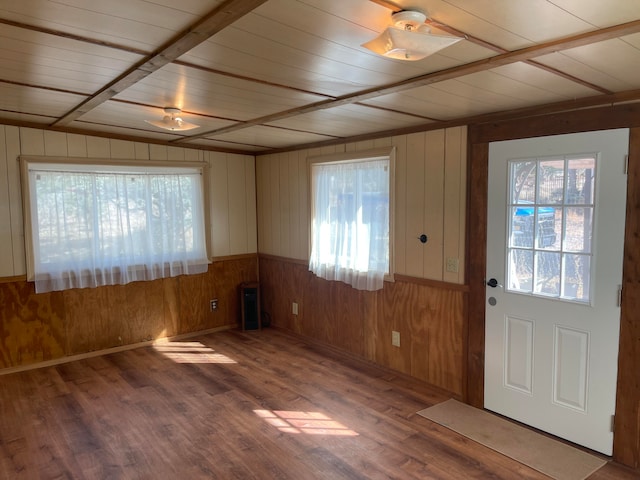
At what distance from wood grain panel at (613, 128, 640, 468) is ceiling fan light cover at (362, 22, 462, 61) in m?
1.64

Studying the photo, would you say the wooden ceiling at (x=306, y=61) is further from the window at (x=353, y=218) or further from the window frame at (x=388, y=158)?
the window at (x=353, y=218)

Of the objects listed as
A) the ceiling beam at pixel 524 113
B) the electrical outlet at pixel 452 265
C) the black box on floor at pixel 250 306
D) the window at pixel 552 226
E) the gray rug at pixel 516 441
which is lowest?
the gray rug at pixel 516 441

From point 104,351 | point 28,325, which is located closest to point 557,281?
point 104,351

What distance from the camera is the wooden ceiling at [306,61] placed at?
5.05 ft

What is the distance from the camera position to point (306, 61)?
2.07 m

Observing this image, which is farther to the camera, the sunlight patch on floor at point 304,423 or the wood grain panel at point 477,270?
the wood grain panel at point 477,270

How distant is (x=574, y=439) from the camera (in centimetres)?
283

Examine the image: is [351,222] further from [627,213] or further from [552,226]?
[627,213]

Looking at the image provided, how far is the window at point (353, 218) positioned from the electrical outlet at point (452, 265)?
0.60 metres

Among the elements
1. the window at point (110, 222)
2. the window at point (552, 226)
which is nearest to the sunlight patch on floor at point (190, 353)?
the window at point (110, 222)

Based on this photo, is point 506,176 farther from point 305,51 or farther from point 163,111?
point 163,111

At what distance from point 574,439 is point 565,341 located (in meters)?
0.62

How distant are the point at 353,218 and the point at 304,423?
193 cm

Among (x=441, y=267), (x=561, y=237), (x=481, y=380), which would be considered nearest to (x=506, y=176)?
(x=561, y=237)
